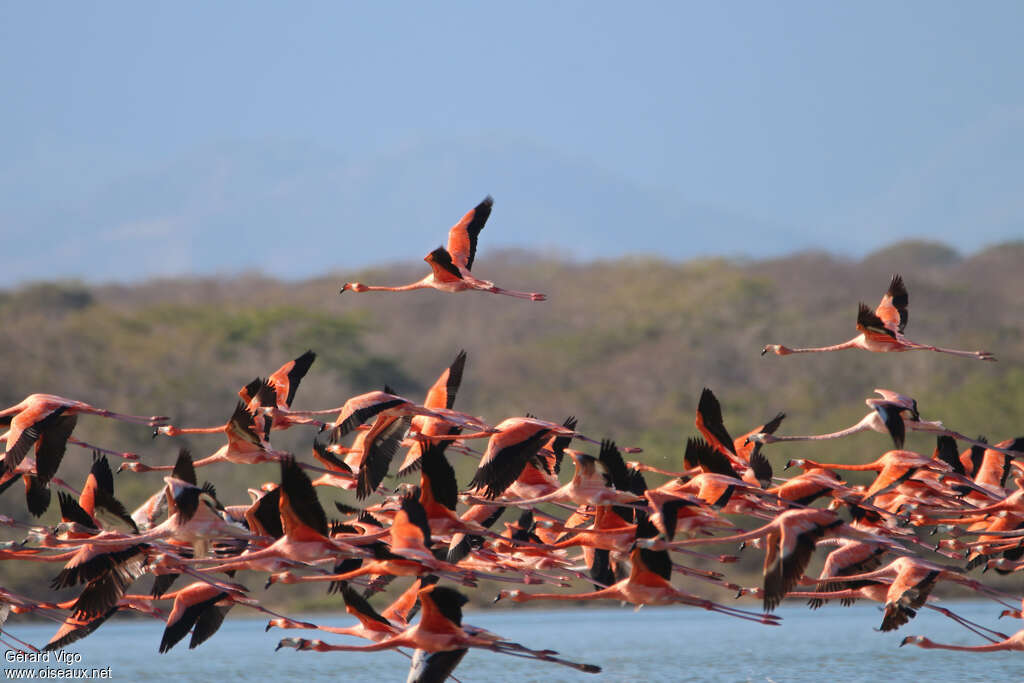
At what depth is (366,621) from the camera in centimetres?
1060

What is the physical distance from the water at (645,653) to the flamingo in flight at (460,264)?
4.81 metres

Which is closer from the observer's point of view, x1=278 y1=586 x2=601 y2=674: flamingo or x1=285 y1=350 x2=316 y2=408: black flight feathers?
x1=278 y1=586 x2=601 y2=674: flamingo

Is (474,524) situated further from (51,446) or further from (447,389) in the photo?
(51,446)

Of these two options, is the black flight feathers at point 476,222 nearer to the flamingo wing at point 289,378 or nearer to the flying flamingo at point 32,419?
the flamingo wing at point 289,378

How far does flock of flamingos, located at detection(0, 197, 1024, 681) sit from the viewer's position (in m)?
9.70

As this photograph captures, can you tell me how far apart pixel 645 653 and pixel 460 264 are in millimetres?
7674

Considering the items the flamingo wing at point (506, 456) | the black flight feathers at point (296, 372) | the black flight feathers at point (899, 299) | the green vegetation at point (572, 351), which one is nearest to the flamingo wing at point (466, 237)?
the black flight feathers at point (296, 372)

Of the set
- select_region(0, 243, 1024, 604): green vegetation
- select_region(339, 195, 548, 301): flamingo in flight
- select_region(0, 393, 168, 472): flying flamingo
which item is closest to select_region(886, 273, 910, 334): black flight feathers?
select_region(339, 195, 548, 301): flamingo in flight

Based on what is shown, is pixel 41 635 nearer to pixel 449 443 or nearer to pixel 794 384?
pixel 449 443

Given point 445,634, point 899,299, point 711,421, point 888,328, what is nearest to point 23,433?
point 445,634

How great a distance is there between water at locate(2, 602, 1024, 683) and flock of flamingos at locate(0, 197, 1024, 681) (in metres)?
4.09

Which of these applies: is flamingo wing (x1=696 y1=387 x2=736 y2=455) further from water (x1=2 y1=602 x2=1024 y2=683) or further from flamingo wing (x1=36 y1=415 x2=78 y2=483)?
water (x1=2 y1=602 x2=1024 y2=683)

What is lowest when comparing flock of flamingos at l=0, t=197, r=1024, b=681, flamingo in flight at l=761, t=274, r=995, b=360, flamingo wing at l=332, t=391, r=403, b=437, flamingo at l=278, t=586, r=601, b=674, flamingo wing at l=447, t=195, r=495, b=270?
flamingo at l=278, t=586, r=601, b=674

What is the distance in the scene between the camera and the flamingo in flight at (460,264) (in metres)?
13.0
